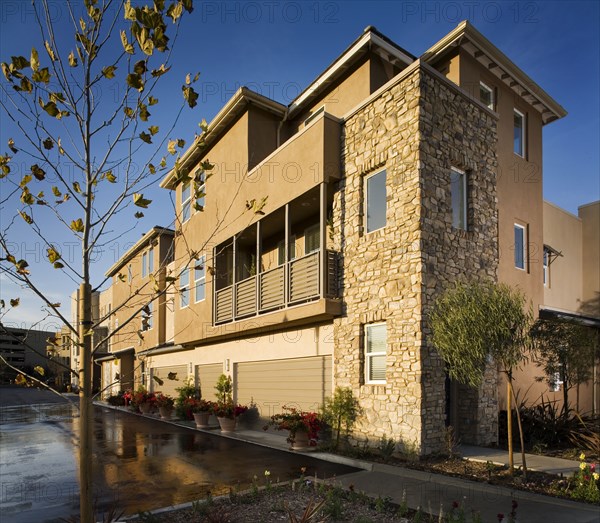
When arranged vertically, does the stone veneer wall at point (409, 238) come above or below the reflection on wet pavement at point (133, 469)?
above

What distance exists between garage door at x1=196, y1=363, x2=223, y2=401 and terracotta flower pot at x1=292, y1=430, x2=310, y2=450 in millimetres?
7563

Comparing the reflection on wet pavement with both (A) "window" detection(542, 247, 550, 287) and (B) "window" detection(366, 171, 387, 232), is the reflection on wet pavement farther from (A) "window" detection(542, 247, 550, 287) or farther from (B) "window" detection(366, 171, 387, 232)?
(A) "window" detection(542, 247, 550, 287)

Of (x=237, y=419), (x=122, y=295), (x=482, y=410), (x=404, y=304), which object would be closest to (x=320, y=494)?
(x=404, y=304)

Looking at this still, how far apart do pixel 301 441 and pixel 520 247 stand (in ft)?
27.3

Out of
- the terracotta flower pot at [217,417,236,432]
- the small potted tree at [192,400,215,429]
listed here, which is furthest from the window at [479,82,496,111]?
the small potted tree at [192,400,215,429]

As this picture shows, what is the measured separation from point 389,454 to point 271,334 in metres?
6.38

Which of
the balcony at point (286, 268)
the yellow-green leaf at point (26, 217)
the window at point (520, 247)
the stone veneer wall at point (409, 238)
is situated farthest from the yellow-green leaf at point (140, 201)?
the window at point (520, 247)

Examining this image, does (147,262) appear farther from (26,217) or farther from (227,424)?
(26,217)

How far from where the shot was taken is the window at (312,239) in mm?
16562

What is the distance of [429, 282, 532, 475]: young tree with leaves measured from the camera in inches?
356

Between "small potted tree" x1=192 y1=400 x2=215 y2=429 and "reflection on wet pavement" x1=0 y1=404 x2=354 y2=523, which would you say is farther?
"small potted tree" x1=192 y1=400 x2=215 y2=429

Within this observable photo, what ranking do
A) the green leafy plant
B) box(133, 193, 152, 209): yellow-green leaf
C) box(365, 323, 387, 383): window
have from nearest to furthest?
box(133, 193, 152, 209): yellow-green leaf
box(365, 323, 387, 383): window
the green leafy plant

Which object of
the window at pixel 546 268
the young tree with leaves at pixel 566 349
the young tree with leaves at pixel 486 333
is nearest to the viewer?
the young tree with leaves at pixel 486 333

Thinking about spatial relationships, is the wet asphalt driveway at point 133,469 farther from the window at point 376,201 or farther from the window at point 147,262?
the window at point 147,262
